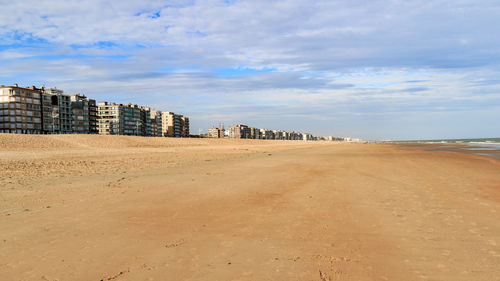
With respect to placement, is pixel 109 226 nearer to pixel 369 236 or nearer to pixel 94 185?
pixel 369 236

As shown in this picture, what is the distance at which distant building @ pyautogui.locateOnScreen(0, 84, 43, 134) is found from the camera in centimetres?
9269

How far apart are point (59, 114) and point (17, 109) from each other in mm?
15418

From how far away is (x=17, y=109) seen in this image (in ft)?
307

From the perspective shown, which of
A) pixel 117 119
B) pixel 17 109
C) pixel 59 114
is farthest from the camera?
pixel 117 119

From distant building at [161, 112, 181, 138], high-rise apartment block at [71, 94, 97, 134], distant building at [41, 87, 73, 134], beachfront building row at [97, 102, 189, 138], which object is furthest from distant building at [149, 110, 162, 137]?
distant building at [41, 87, 73, 134]

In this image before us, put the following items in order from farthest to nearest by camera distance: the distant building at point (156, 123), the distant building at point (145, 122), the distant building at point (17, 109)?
1. the distant building at point (156, 123)
2. the distant building at point (145, 122)
3. the distant building at point (17, 109)

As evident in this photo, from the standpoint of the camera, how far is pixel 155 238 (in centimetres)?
529

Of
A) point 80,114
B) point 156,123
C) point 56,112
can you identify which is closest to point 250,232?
point 56,112

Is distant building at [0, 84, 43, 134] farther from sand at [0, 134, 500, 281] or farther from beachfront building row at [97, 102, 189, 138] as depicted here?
sand at [0, 134, 500, 281]

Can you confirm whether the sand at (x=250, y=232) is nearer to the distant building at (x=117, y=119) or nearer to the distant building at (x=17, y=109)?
the distant building at (x=17, y=109)

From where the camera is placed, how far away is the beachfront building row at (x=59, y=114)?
93.3 m

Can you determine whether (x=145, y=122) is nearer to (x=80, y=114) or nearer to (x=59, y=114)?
(x=80, y=114)

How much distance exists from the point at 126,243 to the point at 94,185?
6.84m

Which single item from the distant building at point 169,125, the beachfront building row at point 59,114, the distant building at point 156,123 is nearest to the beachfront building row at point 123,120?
the beachfront building row at point 59,114
